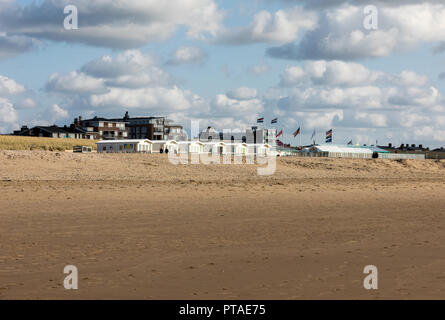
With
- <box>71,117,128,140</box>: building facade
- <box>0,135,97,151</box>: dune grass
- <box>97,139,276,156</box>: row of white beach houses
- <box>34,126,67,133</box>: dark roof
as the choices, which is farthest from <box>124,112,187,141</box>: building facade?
<box>97,139,276,156</box>: row of white beach houses

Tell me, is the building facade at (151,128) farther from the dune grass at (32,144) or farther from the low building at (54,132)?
the dune grass at (32,144)

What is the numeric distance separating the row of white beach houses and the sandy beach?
66.9m

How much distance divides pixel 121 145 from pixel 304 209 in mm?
87263

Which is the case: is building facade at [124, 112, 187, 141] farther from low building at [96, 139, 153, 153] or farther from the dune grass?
low building at [96, 139, 153, 153]

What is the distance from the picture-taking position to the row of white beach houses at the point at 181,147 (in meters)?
101

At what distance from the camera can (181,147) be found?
343 ft

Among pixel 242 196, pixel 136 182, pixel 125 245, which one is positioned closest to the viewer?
pixel 125 245

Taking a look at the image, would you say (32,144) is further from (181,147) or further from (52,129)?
(52,129)

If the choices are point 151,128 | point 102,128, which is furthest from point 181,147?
point 151,128

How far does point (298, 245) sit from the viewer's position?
1551cm

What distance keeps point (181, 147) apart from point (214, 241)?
8910 centimetres

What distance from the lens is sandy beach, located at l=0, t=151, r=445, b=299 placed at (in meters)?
10.9

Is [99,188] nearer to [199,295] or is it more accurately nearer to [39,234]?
[39,234]
